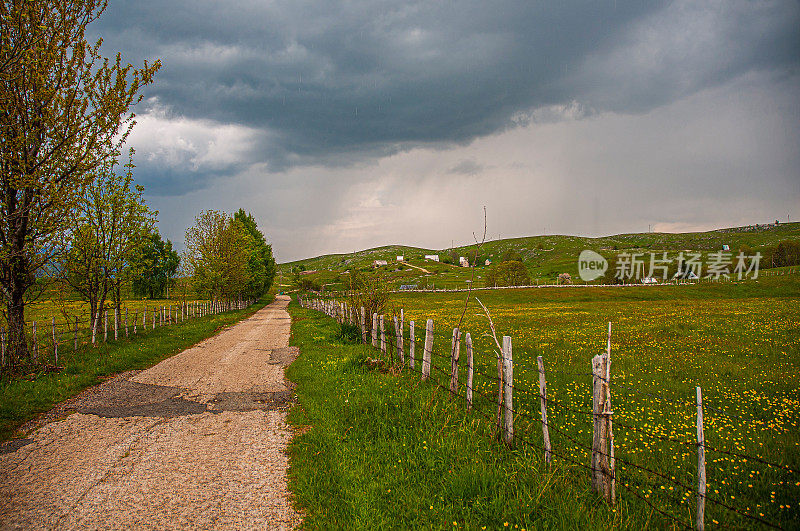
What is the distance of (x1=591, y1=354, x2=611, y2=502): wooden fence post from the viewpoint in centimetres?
584

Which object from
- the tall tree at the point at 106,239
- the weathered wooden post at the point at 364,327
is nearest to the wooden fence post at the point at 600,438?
the weathered wooden post at the point at 364,327

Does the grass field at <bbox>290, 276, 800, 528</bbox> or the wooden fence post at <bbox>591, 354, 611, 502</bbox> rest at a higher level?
the wooden fence post at <bbox>591, 354, 611, 502</bbox>

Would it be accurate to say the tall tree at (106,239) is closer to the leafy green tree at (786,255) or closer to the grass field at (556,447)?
the grass field at (556,447)

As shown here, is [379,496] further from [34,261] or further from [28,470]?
[34,261]

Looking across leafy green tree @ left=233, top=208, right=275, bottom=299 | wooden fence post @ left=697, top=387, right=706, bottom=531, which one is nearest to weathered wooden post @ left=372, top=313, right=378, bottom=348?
wooden fence post @ left=697, top=387, right=706, bottom=531

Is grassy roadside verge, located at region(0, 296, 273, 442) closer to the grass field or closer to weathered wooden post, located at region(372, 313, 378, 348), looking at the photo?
the grass field

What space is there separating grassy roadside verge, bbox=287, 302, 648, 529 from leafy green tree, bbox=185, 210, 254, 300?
42461 mm

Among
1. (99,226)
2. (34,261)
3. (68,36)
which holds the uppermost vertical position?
(68,36)

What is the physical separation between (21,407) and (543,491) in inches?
489

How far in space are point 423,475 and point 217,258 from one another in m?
47.6

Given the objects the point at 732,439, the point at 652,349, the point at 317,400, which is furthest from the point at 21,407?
the point at 652,349

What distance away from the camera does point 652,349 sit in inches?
776

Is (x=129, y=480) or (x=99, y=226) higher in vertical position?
(x=99, y=226)

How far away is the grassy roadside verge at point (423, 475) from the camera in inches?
216
